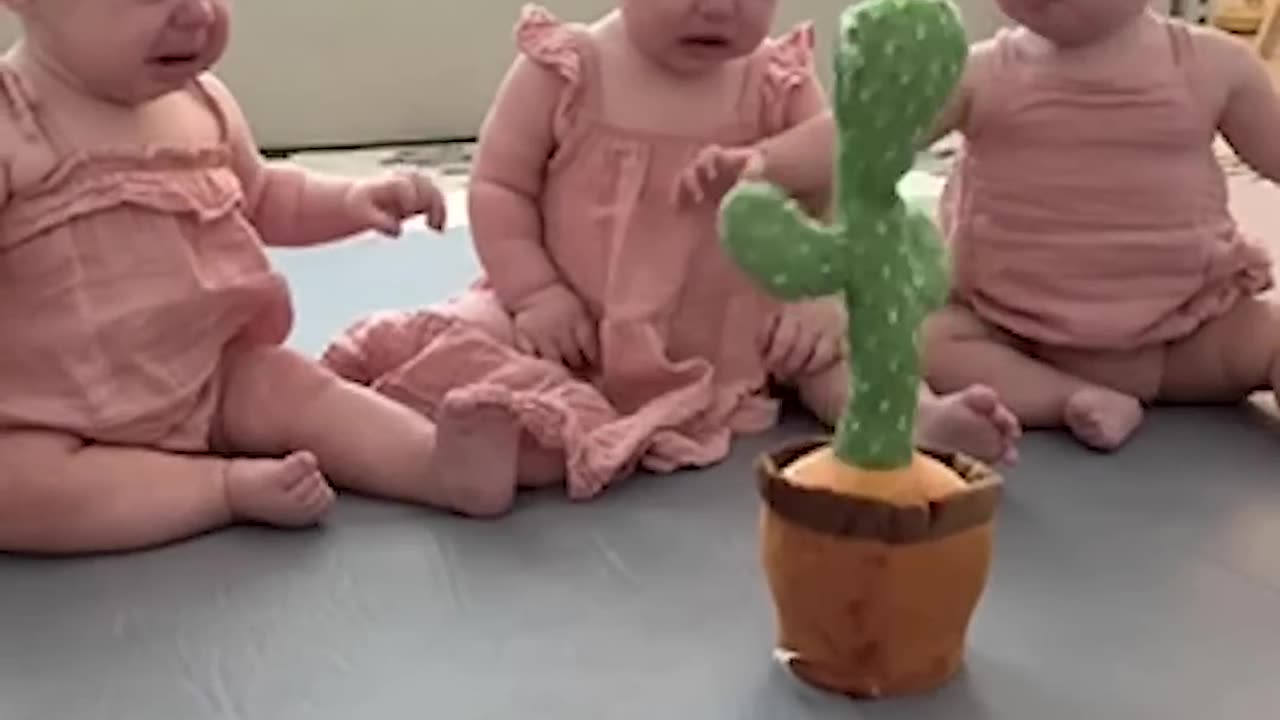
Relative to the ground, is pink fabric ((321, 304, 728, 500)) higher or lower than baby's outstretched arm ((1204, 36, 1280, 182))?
lower

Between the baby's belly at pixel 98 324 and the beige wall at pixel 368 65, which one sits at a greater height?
the baby's belly at pixel 98 324

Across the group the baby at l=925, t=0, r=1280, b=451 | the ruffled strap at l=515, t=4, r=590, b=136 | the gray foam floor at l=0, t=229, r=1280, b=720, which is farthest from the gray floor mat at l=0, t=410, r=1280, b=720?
the ruffled strap at l=515, t=4, r=590, b=136

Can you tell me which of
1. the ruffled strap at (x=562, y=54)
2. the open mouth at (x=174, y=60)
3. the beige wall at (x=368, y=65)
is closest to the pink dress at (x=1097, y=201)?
the ruffled strap at (x=562, y=54)

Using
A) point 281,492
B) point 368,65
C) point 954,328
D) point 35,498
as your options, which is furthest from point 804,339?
point 368,65

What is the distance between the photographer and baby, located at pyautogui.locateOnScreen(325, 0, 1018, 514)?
42.0 inches

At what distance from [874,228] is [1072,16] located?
0.34 meters

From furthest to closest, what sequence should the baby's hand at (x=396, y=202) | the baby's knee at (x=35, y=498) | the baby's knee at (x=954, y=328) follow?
1. the baby's knee at (x=954, y=328)
2. the baby's hand at (x=396, y=202)
3. the baby's knee at (x=35, y=498)

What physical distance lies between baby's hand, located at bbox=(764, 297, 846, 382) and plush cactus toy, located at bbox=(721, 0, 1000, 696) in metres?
0.29

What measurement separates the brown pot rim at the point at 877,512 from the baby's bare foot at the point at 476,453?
0.20m

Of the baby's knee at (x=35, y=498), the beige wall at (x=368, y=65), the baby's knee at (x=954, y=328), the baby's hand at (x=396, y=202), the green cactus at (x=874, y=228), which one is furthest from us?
the beige wall at (x=368, y=65)

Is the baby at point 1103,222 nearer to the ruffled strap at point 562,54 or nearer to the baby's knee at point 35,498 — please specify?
the ruffled strap at point 562,54

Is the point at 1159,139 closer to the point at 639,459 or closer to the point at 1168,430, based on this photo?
the point at 1168,430

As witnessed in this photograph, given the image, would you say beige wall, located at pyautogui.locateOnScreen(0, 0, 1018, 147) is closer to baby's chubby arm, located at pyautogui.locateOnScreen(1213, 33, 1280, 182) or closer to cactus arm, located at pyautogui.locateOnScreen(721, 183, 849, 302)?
baby's chubby arm, located at pyautogui.locateOnScreen(1213, 33, 1280, 182)

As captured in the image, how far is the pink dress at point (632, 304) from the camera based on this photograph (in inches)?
42.1
